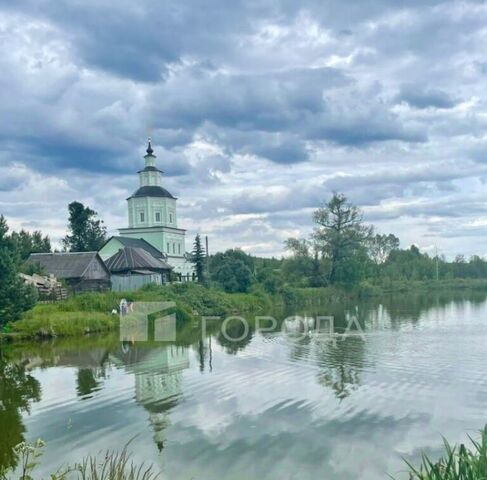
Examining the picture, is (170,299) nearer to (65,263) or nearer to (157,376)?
(65,263)

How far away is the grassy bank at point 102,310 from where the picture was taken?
2783 cm

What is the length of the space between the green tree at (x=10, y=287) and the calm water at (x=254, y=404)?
1649 millimetres

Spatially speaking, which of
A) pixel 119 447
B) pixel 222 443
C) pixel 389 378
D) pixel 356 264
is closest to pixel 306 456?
pixel 222 443

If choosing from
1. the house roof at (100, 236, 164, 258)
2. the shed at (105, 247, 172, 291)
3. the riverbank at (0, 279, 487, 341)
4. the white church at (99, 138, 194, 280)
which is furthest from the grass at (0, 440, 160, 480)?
the white church at (99, 138, 194, 280)

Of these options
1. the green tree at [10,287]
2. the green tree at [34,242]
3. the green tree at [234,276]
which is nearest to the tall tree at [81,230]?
the green tree at [34,242]

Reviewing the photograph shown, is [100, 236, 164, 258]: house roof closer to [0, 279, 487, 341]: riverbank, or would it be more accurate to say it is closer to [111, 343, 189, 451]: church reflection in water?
[0, 279, 487, 341]: riverbank

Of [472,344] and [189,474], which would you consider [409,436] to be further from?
[472,344]

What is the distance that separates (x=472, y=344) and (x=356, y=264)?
3712cm

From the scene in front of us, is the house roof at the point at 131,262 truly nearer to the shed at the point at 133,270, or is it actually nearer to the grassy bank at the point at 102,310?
the shed at the point at 133,270

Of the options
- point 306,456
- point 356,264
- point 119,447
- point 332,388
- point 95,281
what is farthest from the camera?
point 356,264

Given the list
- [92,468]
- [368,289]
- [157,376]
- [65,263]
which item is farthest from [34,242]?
[92,468]

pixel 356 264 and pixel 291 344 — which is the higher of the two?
pixel 356 264

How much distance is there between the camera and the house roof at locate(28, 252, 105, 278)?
41125 millimetres

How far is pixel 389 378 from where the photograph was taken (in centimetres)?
1634
